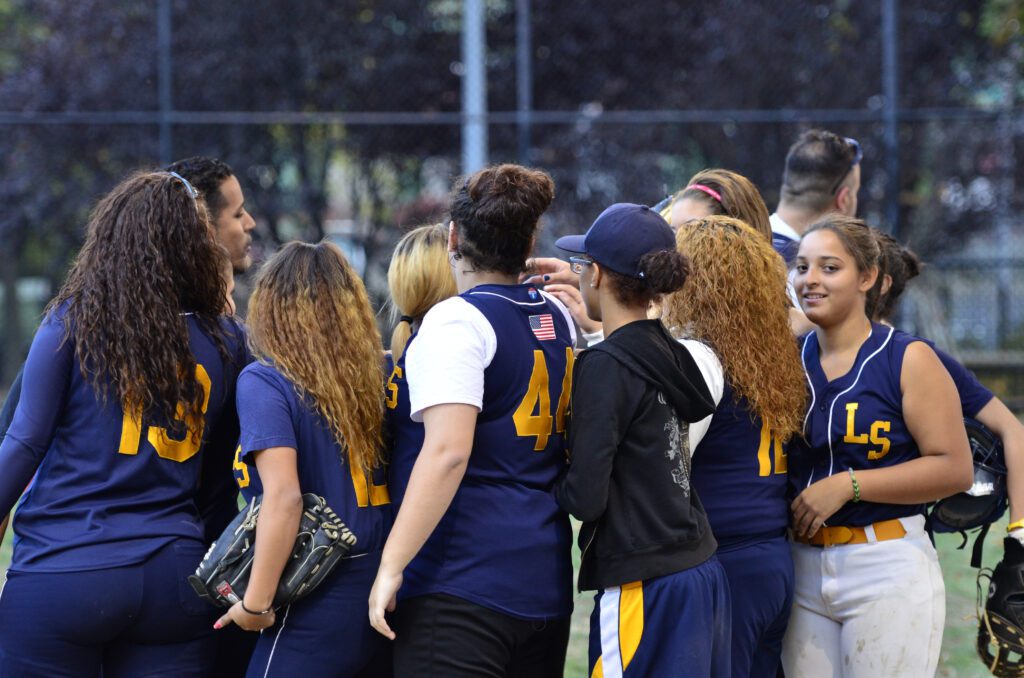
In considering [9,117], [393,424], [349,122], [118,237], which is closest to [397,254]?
[393,424]

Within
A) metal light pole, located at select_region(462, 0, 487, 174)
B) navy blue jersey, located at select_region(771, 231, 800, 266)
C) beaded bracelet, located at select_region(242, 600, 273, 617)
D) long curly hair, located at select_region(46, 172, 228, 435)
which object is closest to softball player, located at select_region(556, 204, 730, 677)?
beaded bracelet, located at select_region(242, 600, 273, 617)

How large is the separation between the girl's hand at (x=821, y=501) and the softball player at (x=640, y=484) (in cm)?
38

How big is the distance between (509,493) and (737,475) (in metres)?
0.68

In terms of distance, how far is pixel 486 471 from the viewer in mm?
2748

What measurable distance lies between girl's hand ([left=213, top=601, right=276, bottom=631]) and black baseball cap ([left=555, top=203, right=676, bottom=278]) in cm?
117

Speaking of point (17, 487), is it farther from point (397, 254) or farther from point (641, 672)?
point (641, 672)

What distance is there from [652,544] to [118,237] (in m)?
1.52

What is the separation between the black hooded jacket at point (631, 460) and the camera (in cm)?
269

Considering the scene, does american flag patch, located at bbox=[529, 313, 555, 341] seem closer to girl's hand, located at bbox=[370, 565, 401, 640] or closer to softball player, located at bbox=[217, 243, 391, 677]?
softball player, located at bbox=[217, 243, 391, 677]

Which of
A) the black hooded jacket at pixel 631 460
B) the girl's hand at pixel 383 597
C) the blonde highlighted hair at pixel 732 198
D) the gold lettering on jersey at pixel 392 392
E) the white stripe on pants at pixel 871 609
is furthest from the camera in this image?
the blonde highlighted hair at pixel 732 198

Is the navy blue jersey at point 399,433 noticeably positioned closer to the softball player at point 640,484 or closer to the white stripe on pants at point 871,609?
the softball player at point 640,484

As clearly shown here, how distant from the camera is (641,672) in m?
2.72

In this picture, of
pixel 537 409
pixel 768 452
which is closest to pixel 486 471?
pixel 537 409

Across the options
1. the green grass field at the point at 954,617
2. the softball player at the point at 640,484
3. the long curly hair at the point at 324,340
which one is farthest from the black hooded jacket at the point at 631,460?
the green grass field at the point at 954,617
